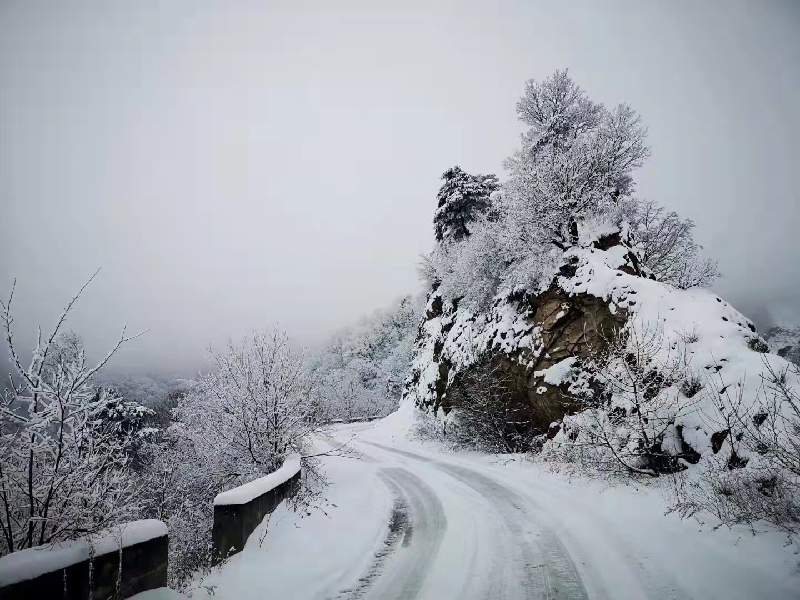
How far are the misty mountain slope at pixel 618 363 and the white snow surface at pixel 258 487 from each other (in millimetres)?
7098

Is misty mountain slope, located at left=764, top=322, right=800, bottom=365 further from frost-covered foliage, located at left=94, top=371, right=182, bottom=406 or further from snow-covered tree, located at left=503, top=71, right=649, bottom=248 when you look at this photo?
frost-covered foliage, located at left=94, top=371, right=182, bottom=406

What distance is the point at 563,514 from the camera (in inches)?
273

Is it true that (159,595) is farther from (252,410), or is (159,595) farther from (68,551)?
(252,410)

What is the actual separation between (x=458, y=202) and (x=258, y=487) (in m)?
24.5

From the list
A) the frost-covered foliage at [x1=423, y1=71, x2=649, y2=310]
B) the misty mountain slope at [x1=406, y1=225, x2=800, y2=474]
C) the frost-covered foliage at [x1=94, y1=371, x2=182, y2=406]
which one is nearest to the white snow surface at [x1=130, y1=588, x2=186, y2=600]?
the misty mountain slope at [x1=406, y1=225, x2=800, y2=474]

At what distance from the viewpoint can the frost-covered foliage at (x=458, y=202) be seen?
1073 inches

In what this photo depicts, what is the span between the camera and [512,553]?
5.35m

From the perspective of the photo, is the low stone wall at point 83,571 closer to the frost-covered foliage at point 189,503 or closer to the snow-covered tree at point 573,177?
the frost-covered foliage at point 189,503

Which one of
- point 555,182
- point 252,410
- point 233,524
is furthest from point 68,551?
point 555,182

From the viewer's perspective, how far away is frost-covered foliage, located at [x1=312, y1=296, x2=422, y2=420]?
55.7m

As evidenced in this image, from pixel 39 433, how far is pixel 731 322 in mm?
13583

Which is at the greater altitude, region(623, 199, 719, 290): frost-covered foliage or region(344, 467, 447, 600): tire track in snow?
region(623, 199, 719, 290): frost-covered foliage

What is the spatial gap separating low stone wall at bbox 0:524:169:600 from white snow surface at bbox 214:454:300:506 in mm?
1209

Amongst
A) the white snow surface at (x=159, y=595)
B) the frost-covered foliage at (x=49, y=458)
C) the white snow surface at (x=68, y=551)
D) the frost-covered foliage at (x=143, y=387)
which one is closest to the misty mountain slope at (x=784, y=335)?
the white snow surface at (x=159, y=595)
